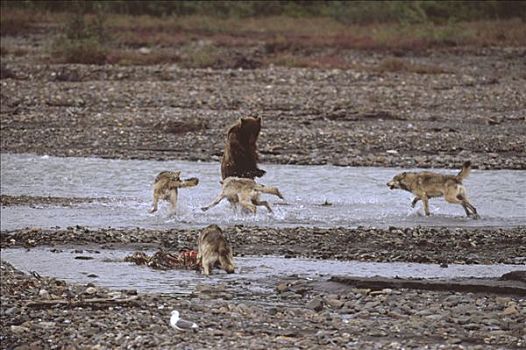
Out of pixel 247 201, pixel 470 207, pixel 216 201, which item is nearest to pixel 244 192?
pixel 247 201

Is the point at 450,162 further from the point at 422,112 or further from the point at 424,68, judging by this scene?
the point at 424,68

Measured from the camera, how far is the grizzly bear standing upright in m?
14.1

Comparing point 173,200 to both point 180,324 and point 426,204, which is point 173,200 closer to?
point 426,204

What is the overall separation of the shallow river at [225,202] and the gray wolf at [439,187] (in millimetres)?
162

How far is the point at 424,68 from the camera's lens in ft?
93.3

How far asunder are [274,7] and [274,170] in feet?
101

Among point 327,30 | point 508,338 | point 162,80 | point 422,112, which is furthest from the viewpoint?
point 327,30

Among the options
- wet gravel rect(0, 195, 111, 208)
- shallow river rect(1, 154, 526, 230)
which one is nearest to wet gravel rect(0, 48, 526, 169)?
shallow river rect(1, 154, 526, 230)

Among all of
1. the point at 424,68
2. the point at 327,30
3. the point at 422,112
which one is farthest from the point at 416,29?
the point at 422,112

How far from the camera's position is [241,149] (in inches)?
556

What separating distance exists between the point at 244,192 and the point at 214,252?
2.89 metres

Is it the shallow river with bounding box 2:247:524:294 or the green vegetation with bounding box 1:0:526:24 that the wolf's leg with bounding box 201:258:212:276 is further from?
the green vegetation with bounding box 1:0:526:24

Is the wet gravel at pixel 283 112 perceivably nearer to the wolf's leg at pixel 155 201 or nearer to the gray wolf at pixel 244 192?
the wolf's leg at pixel 155 201

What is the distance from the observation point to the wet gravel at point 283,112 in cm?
1864
